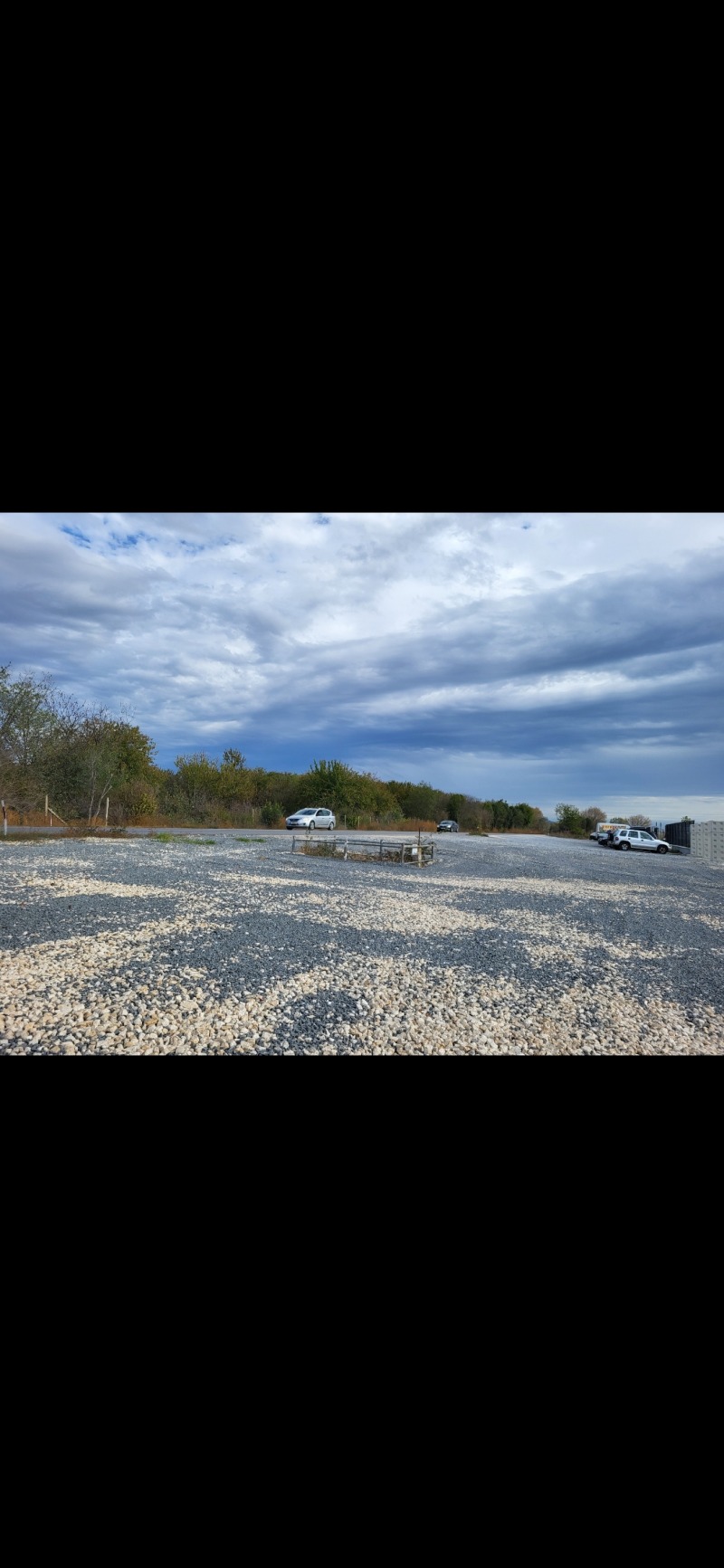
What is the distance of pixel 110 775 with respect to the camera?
7.40 meters

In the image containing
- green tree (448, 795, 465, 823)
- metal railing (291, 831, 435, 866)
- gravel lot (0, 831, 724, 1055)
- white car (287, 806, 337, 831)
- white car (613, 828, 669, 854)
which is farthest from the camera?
green tree (448, 795, 465, 823)

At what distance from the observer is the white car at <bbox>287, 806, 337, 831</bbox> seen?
10695mm

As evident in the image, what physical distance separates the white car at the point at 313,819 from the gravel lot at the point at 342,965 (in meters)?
4.18

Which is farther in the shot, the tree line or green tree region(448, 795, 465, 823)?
green tree region(448, 795, 465, 823)

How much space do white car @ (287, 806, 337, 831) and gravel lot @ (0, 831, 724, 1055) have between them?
4.18 meters

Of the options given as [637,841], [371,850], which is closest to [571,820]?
[637,841]

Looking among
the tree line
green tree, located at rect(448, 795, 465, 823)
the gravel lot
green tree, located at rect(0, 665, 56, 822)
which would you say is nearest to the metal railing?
the tree line

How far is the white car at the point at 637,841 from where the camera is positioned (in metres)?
12.4

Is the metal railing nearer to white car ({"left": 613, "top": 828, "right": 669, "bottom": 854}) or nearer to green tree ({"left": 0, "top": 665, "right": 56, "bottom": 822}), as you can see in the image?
green tree ({"left": 0, "top": 665, "right": 56, "bottom": 822})

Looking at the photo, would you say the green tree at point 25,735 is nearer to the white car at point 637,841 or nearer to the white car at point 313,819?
the white car at point 313,819

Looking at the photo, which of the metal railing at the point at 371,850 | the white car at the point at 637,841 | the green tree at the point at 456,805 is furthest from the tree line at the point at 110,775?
the white car at the point at 637,841
